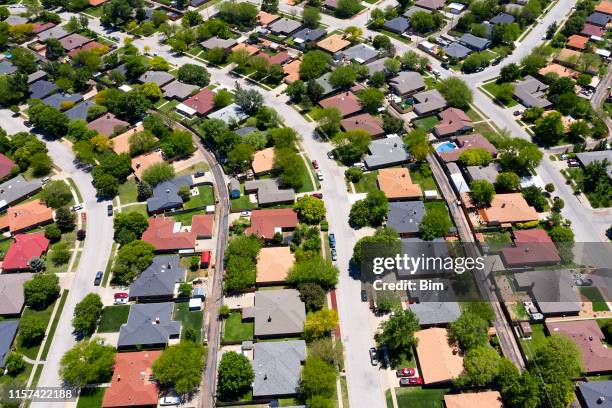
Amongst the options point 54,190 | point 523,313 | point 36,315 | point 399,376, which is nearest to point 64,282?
point 36,315

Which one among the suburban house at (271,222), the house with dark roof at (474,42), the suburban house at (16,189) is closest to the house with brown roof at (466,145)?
the suburban house at (271,222)

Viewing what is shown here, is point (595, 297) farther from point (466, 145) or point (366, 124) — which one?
point (366, 124)

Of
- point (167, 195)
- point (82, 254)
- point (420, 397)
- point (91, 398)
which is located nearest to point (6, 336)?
point (82, 254)

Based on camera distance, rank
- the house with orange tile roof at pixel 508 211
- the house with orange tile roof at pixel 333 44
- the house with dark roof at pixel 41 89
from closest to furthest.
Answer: the house with orange tile roof at pixel 508 211, the house with dark roof at pixel 41 89, the house with orange tile roof at pixel 333 44

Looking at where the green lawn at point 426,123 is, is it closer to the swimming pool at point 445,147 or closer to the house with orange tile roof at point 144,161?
the swimming pool at point 445,147

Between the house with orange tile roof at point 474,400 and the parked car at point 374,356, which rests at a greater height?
the parked car at point 374,356

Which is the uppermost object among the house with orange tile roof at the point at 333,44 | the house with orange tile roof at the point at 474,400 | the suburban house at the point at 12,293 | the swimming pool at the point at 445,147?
the house with orange tile roof at the point at 333,44
